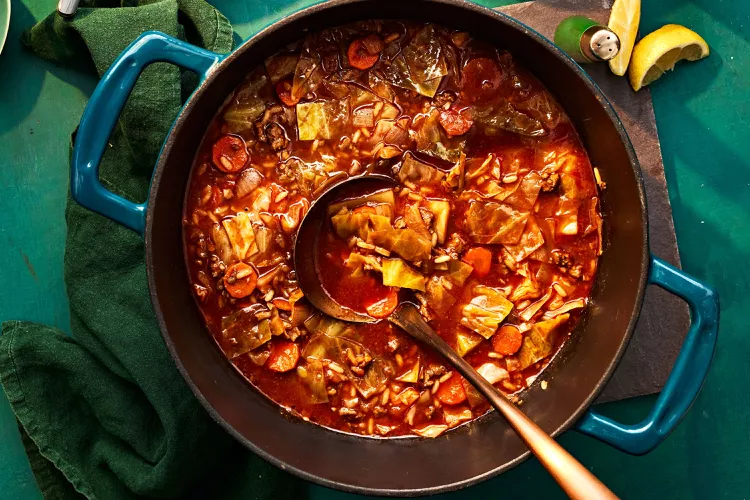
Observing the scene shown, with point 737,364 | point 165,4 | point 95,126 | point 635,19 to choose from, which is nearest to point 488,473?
point 737,364

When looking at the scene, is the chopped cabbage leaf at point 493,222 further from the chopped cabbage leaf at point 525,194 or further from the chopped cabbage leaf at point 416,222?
the chopped cabbage leaf at point 416,222

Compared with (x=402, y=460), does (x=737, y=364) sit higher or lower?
higher

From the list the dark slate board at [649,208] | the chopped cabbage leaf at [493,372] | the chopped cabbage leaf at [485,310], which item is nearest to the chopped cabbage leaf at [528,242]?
the chopped cabbage leaf at [485,310]

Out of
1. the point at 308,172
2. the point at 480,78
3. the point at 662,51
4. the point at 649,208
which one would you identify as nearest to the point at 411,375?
the point at 308,172

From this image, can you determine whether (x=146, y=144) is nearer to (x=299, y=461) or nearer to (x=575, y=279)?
(x=299, y=461)

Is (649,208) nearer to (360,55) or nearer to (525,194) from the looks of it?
(525,194)
